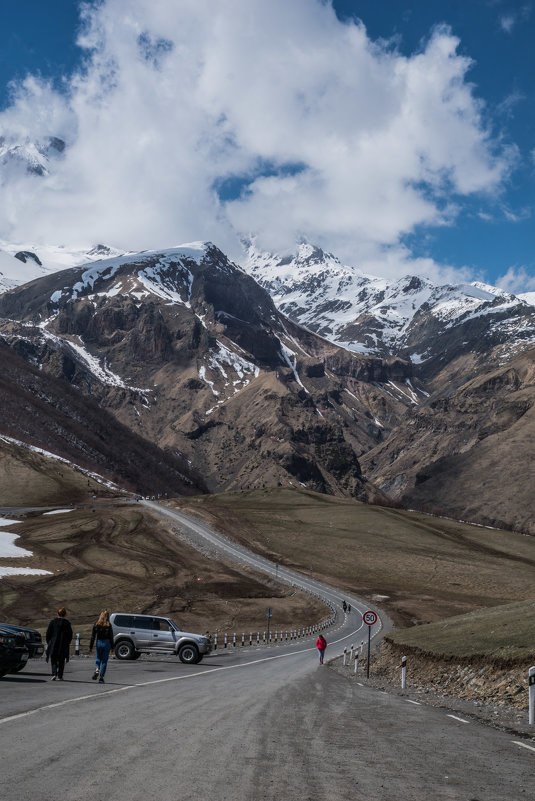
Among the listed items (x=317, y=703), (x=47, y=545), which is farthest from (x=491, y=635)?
(x=47, y=545)

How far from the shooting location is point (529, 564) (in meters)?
140

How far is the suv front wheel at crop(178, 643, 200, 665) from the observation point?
3572 cm

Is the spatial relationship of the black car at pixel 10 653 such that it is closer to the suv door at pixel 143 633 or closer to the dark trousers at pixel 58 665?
the dark trousers at pixel 58 665

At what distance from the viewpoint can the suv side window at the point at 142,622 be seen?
36.6m

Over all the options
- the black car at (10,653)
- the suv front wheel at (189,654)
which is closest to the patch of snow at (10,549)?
the suv front wheel at (189,654)

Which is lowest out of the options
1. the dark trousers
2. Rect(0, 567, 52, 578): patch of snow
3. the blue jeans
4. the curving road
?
Rect(0, 567, 52, 578): patch of snow

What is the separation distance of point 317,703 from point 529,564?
436 feet

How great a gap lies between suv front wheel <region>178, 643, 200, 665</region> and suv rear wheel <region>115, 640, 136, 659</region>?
2.37m

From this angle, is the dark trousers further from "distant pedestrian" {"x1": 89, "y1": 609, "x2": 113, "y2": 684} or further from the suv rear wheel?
the suv rear wheel

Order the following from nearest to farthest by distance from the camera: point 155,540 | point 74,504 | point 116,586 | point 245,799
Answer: point 245,799, point 116,586, point 155,540, point 74,504

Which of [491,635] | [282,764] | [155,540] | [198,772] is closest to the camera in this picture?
[198,772]

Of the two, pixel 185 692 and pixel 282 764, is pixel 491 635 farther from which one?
pixel 282 764

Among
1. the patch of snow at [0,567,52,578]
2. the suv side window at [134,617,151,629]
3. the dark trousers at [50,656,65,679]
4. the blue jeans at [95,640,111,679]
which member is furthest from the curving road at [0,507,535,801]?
the patch of snow at [0,567,52,578]

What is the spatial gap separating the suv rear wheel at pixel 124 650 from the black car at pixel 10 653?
1330cm
